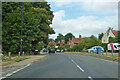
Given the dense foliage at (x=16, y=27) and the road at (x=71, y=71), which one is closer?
the road at (x=71, y=71)

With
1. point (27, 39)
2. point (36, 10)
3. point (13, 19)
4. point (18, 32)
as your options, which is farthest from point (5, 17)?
point (36, 10)

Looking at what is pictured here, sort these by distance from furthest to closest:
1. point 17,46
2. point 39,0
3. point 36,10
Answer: point 39,0
point 36,10
point 17,46

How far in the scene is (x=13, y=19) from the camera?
30.7 metres

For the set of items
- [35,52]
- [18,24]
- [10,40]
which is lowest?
[35,52]

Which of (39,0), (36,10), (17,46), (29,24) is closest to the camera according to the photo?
(17,46)

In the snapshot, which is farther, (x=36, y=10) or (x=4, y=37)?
(x=36, y=10)

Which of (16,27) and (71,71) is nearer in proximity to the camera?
(71,71)

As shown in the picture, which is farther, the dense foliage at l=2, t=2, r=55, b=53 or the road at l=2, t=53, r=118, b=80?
the dense foliage at l=2, t=2, r=55, b=53

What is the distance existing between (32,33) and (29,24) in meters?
1.94

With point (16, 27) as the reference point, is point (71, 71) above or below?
below

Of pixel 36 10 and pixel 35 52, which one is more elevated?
pixel 36 10

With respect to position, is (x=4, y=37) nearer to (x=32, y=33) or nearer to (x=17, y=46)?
(x=17, y=46)

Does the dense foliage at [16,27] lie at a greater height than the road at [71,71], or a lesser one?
greater

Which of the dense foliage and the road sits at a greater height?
the dense foliage
